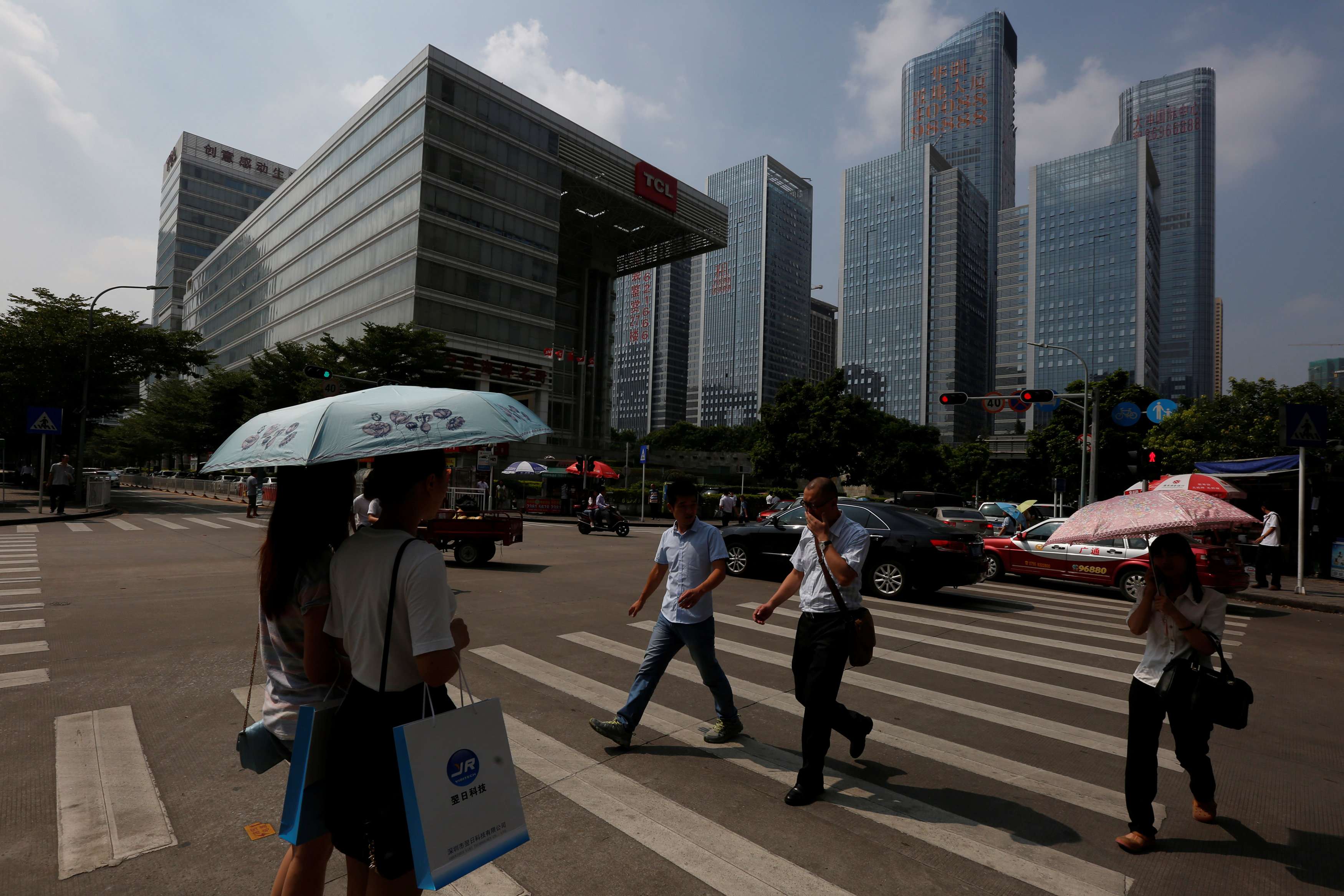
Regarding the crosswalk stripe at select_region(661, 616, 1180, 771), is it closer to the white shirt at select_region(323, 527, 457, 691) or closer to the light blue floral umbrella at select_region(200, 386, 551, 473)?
the light blue floral umbrella at select_region(200, 386, 551, 473)

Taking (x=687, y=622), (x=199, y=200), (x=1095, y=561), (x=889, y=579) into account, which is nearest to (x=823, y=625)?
(x=687, y=622)

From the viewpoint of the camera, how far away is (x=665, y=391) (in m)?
160

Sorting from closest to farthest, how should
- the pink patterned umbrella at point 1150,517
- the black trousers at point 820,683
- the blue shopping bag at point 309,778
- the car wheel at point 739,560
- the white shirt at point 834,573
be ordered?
the blue shopping bag at point 309,778 → the black trousers at point 820,683 → the white shirt at point 834,573 → the pink patterned umbrella at point 1150,517 → the car wheel at point 739,560

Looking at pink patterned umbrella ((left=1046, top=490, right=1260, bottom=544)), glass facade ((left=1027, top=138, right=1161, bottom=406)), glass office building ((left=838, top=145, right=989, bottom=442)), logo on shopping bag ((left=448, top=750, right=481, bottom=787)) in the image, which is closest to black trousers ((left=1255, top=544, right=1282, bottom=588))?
pink patterned umbrella ((left=1046, top=490, right=1260, bottom=544))

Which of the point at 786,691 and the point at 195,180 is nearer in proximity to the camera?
the point at 786,691

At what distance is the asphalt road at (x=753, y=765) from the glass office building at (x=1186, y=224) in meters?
180

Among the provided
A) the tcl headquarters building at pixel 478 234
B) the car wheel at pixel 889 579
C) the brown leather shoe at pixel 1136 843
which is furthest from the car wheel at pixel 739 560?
the tcl headquarters building at pixel 478 234

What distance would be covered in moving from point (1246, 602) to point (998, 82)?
20166cm

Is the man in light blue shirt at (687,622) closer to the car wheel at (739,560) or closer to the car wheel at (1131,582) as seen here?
the car wheel at (739,560)

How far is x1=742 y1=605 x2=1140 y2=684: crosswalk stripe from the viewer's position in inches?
283

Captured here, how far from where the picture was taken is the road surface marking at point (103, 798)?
3320 mm

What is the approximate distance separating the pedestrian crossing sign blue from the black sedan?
21380mm

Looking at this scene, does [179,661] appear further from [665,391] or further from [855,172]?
[855,172]

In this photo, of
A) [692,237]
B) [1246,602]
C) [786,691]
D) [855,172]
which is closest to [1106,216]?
[855,172]
